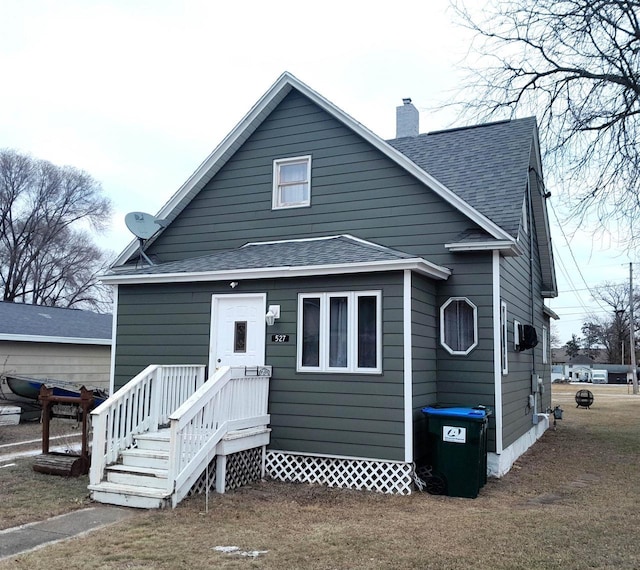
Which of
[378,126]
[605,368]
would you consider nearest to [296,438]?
[378,126]

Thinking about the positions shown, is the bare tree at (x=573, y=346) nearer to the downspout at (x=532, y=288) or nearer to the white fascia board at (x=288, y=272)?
the downspout at (x=532, y=288)

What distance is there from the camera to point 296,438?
842 cm

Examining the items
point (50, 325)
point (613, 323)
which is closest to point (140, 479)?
point (50, 325)

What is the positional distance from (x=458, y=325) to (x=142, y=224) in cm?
615

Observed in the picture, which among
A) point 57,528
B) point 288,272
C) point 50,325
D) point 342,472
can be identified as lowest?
point 57,528

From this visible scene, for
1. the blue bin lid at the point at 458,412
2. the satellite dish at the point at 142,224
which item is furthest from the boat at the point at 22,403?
the blue bin lid at the point at 458,412

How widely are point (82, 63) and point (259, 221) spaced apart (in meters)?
7.09

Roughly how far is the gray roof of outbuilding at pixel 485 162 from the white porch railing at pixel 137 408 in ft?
18.1

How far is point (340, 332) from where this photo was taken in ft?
27.9

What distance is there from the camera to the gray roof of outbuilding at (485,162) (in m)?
9.77

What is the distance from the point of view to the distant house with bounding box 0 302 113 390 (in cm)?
1518

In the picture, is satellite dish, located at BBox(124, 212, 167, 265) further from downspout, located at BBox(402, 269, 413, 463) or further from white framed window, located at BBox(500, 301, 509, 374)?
white framed window, located at BBox(500, 301, 509, 374)

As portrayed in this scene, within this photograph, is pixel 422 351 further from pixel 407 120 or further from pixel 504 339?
pixel 407 120

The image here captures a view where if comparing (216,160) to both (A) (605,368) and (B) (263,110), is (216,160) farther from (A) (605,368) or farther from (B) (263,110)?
(A) (605,368)
